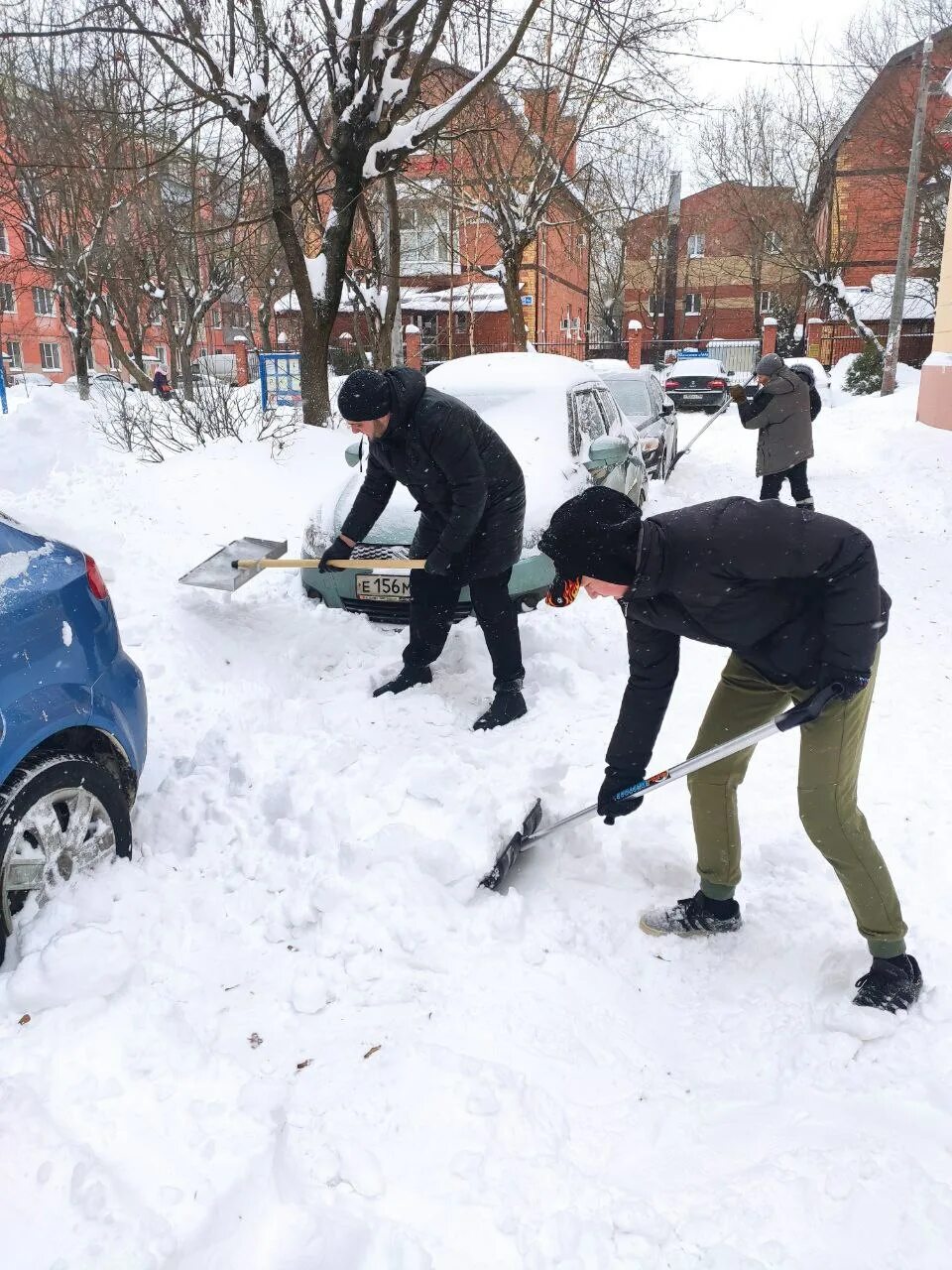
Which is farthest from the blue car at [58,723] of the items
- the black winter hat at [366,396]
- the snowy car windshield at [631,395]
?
the snowy car windshield at [631,395]

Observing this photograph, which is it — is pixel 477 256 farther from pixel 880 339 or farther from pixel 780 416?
pixel 780 416

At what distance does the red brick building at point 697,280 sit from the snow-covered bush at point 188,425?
33984 millimetres

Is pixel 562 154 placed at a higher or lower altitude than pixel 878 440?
higher

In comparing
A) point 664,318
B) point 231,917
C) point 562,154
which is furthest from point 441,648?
point 664,318

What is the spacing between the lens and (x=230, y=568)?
4.89m

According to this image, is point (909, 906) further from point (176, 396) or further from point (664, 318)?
point (664, 318)

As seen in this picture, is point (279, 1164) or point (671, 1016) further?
point (671, 1016)

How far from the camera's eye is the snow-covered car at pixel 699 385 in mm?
20891

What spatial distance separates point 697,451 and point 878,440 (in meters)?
2.84

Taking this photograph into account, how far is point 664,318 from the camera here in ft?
152

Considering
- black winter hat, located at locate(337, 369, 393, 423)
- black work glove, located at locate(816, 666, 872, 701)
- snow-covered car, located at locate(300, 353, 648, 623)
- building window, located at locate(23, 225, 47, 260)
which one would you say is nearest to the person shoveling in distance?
snow-covered car, located at locate(300, 353, 648, 623)

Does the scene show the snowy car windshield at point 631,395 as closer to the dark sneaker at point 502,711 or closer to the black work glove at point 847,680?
the dark sneaker at point 502,711

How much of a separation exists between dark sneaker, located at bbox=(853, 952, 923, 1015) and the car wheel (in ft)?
7.63

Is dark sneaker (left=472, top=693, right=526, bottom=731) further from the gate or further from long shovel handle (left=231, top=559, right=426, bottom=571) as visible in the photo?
the gate
